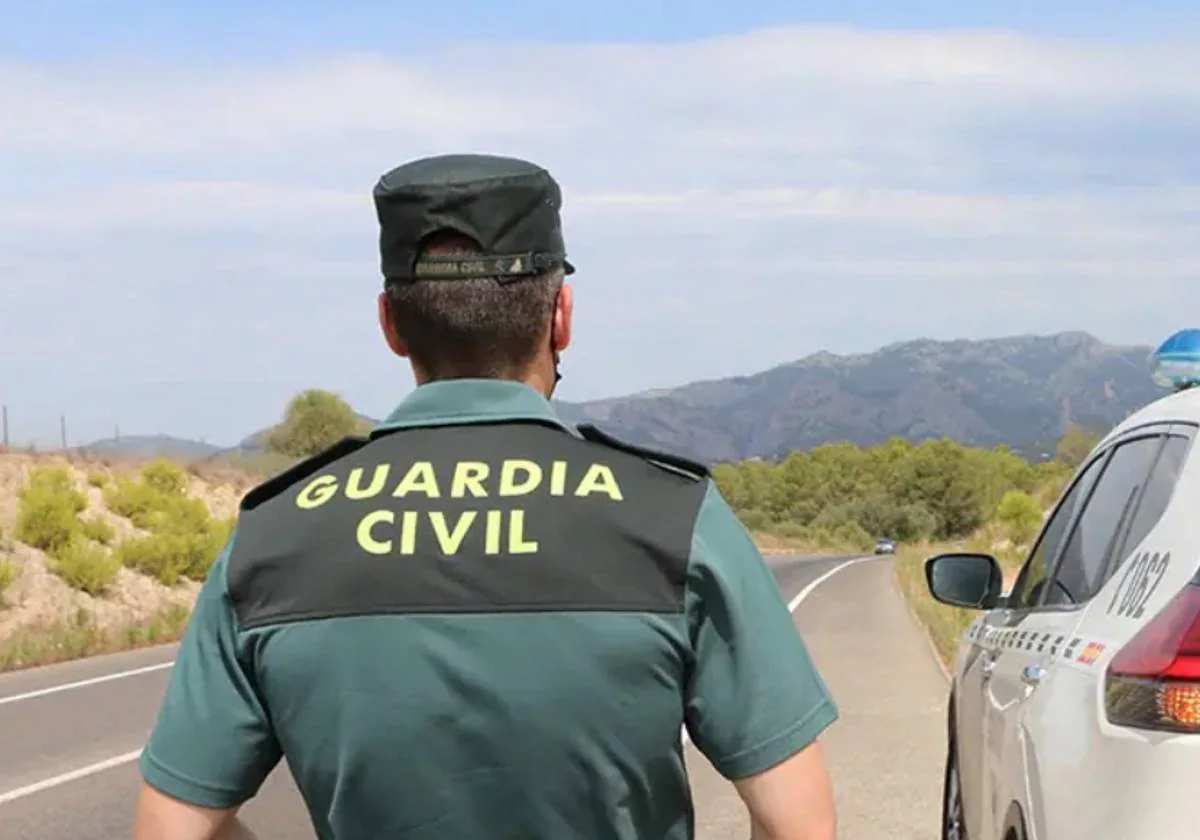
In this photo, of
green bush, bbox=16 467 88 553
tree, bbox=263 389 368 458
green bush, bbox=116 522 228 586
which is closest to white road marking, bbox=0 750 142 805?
green bush, bbox=116 522 228 586

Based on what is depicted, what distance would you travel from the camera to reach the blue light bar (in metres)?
4.78

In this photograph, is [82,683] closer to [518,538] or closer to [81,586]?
[81,586]

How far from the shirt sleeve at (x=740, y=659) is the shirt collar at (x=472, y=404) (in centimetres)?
27

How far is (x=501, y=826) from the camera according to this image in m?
2.32

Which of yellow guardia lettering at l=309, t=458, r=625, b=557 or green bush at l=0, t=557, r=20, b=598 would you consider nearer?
yellow guardia lettering at l=309, t=458, r=625, b=557

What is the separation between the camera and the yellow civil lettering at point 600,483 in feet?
7.60

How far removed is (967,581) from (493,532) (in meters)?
3.61

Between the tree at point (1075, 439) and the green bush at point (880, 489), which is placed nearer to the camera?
the tree at point (1075, 439)

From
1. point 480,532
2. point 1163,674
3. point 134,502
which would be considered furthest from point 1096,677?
point 134,502

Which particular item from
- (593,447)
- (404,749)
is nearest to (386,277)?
(593,447)

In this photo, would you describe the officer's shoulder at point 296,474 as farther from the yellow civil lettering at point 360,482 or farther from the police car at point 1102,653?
the police car at point 1102,653

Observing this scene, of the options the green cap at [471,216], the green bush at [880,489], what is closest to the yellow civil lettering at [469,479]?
the green cap at [471,216]

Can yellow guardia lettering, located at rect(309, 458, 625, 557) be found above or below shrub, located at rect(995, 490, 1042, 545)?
above

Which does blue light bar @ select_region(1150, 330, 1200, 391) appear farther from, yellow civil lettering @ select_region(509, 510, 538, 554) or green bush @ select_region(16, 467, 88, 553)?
green bush @ select_region(16, 467, 88, 553)
